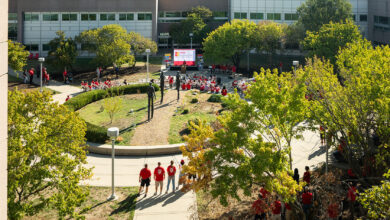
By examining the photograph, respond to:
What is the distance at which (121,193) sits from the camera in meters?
21.7

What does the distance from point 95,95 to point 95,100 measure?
20.1 inches

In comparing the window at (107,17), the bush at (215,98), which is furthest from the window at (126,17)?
the bush at (215,98)

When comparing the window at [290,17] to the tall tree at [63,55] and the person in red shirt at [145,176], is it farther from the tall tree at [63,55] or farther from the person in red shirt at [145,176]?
the person in red shirt at [145,176]

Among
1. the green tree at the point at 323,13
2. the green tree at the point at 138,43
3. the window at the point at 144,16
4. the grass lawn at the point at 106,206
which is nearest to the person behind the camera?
the grass lawn at the point at 106,206

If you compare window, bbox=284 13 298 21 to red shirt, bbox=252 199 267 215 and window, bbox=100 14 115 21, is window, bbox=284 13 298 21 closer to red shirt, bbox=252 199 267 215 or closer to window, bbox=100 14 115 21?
window, bbox=100 14 115 21

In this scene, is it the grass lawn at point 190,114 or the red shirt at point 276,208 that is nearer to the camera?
the red shirt at point 276,208

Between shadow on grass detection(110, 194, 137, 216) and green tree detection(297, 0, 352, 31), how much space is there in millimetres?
47603

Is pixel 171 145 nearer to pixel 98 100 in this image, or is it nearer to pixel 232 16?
pixel 98 100

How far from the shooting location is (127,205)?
2034 centimetres

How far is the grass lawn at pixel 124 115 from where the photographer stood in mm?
30625

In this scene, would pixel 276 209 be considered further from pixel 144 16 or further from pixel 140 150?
pixel 144 16

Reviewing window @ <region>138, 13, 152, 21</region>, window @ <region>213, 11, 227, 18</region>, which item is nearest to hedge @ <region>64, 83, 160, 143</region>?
window @ <region>138, 13, 152, 21</region>
